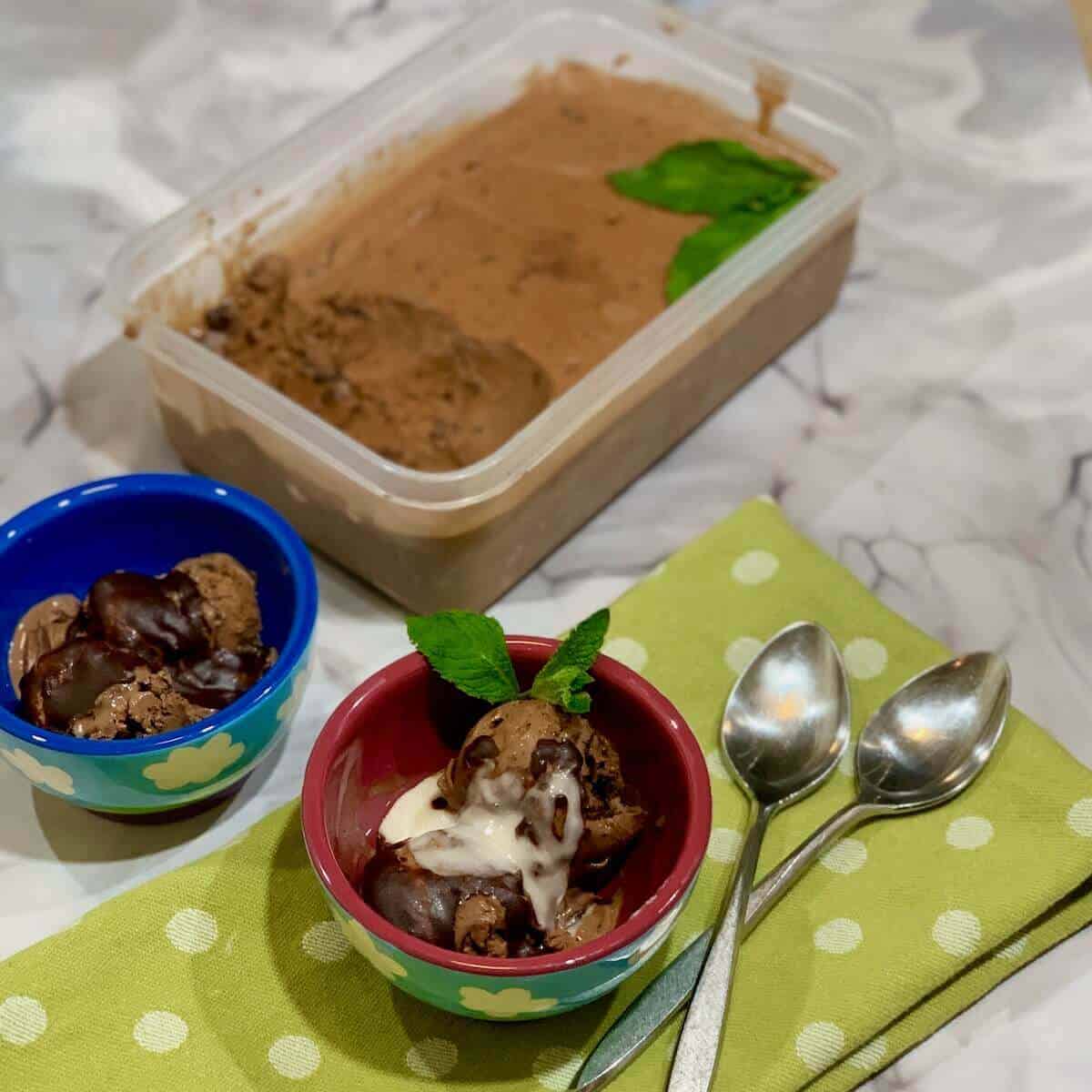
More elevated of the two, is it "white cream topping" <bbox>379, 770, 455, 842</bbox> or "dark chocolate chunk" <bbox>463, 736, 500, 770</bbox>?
"dark chocolate chunk" <bbox>463, 736, 500, 770</bbox>

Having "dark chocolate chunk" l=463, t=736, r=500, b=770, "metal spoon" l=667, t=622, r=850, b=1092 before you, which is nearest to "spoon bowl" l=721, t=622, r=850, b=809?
"metal spoon" l=667, t=622, r=850, b=1092

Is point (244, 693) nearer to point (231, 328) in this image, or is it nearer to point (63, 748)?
point (63, 748)

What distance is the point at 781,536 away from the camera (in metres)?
1.19

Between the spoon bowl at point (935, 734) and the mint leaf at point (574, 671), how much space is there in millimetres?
238

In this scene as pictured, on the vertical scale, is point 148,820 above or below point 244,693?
below

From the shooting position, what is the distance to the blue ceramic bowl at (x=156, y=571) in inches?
36.2

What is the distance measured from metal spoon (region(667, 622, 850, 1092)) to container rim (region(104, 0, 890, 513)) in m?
0.26

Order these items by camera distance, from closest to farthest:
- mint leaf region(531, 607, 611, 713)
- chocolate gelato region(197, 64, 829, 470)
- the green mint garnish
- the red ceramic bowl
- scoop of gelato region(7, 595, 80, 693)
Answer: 1. the red ceramic bowl
2. mint leaf region(531, 607, 611, 713)
3. scoop of gelato region(7, 595, 80, 693)
4. chocolate gelato region(197, 64, 829, 470)
5. the green mint garnish

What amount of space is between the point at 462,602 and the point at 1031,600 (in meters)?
0.50

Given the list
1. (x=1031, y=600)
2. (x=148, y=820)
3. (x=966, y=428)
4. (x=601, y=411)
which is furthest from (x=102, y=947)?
(x=966, y=428)

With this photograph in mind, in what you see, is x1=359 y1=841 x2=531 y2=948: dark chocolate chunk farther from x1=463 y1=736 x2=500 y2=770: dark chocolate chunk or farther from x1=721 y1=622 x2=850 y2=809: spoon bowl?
x1=721 y1=622 x2=850 y2=809: spoon bowl

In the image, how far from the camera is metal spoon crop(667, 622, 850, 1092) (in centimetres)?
100

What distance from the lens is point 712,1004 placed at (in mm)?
874

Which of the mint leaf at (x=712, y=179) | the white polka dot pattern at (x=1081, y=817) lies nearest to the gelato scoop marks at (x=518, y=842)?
the white polka dot pattern at (x=1081, y=817)
